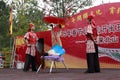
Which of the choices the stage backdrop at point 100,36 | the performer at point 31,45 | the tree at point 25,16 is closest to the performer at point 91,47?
the stage backdrop at point 100,36

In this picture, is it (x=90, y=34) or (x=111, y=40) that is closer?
(x=90, y=34)

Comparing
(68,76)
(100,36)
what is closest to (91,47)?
(68,76)

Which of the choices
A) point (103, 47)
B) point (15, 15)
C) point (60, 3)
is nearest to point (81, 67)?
point (103, 47)

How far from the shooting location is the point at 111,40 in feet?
32.3

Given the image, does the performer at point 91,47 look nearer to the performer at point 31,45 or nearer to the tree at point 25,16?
the performer at point 31,45

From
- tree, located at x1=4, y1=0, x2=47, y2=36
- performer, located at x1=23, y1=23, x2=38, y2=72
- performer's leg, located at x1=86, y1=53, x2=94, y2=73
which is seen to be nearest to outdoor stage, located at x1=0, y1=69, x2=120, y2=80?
performer's leg, located at x1=86, y1=53, x2=94, y2=73

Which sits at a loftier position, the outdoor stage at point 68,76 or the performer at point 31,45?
the performer at point 31,45

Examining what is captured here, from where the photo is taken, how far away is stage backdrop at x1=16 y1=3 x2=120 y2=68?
9.79 m

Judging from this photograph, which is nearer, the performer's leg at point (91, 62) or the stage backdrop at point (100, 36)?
the performer's leg at point (91, 62)

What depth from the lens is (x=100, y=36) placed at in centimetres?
1020

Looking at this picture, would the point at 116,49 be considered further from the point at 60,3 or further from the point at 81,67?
the point at 60,3

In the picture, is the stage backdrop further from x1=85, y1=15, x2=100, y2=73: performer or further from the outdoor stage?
the outdoor stage

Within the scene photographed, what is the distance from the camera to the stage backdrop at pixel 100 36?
9.79 m

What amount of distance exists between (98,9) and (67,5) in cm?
2242
